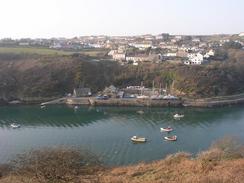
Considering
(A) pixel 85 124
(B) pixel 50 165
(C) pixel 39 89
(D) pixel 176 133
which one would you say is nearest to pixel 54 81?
(C) pixel 39 89

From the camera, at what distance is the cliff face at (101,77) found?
3525 cm

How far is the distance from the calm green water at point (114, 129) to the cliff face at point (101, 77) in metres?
3.67

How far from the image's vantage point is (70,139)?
22438 millimetres

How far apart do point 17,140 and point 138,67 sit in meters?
19.8

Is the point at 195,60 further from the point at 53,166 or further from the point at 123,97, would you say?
the point at 53,166

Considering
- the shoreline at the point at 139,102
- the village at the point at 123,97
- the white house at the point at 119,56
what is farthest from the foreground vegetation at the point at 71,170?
the white house at the point at 119,56

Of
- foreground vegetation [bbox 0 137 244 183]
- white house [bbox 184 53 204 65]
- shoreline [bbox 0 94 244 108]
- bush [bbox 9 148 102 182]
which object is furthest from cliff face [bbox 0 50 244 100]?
bush [bbox 9 148 102 182]

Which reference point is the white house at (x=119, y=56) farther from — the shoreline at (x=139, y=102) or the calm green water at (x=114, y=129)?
the calm green water at (x=114, y=129)

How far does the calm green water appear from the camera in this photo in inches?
789

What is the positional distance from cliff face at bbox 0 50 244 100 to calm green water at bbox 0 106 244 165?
3667 mm

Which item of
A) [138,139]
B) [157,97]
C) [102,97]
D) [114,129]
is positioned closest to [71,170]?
[138,139]

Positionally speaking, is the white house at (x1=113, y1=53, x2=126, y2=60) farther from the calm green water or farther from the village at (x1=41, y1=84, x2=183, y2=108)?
the calm green water

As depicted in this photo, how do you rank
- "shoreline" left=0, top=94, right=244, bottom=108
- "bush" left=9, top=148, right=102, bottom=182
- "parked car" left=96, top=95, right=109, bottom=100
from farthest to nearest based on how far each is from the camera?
"parked car" left=96, top=95, right=109, bottom=100 → "shoreline" left=0, top=94, right=244, bottom=108 → "bush" left=9, top=148, right=102, bottom=182

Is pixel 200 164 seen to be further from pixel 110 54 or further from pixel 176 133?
pixel 110 54
